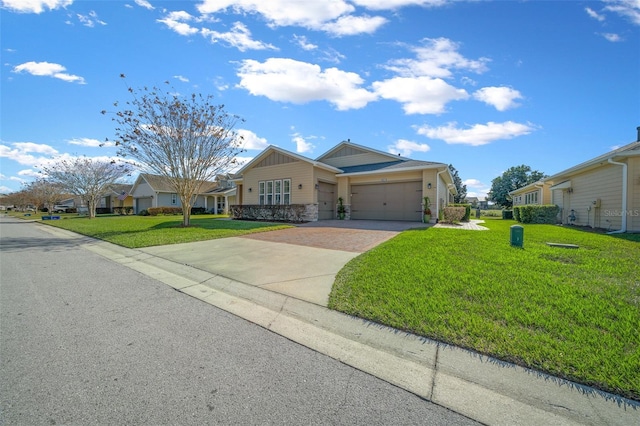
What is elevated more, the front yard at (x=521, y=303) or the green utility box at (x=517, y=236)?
the green utility box at (x=517, y=236)

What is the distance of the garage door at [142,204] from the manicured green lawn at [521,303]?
37.7 m

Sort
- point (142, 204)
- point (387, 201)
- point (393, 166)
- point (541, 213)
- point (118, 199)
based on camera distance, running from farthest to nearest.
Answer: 1. point (118, 199)
2. point (142, 204)
3. point (387, 201)
4. point (393, 166)
5. point (541, 213)

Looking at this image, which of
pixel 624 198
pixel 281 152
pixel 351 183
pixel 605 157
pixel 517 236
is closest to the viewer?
pixel 517 236

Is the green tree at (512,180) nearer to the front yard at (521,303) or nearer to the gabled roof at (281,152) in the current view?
the gabled roof at (281,152)

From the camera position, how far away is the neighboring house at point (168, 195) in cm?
3391

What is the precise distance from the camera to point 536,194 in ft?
80.4

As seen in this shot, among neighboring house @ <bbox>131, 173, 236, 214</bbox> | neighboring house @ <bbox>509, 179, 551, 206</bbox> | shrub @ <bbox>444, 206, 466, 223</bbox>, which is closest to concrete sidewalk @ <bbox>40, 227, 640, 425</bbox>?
shrub @ <bbox>444, 206, 466, 223</bbox>

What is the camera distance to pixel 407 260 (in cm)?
581

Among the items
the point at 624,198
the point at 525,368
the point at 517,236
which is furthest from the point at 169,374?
the point at 624,198

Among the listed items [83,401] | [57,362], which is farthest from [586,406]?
[57,362]

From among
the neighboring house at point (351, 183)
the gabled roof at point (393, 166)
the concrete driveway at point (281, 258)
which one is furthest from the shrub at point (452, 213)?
the concrete driveway at point (281, 258)

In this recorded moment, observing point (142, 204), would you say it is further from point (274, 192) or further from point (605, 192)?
point (605, 192)

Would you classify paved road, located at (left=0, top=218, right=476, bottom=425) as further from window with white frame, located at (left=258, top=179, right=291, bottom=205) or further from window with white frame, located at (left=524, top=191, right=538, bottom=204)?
window with white frame, located at (left=524, top=191, right=538, bottom=204)

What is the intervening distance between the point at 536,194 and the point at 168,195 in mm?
40322
